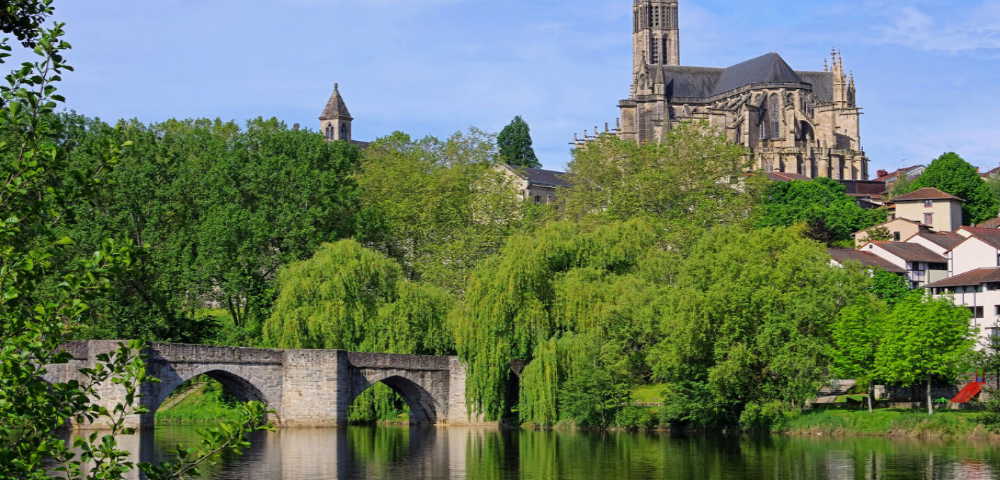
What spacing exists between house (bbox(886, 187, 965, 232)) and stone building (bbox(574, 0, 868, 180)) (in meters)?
23.6

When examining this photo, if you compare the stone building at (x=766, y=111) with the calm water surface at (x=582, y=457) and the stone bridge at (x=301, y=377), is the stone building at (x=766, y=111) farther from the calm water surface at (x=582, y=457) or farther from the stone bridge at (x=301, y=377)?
the calm water surface at (x=582, y=457)

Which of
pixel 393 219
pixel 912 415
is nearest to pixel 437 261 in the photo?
pixel 393 219

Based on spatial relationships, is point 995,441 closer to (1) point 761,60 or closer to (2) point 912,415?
(2) point 912,415

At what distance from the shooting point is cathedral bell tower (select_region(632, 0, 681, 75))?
129250mm

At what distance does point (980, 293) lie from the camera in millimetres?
56781

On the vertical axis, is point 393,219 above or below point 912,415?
above

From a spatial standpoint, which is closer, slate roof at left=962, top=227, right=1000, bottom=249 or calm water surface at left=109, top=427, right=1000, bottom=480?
calm water surface at left=109, top=427, right=1000, bottom=480

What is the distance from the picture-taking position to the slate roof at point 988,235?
6154cm

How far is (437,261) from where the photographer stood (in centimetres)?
5803

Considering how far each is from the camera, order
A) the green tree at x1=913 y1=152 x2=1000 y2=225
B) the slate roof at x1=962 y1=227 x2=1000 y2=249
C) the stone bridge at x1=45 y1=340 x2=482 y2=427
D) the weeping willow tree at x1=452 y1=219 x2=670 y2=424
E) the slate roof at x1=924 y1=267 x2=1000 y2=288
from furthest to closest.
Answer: the green tree at x1=913 y1=152 x2=1000 y2=225 → the slate roof at x1=962 y1=227 x2=1000 y2=249 → the slate roof at x1=924 y1=267 x2=1000 y2=288 → the weeping willow tree at x1=452 y1=219 x2=670 y2=424 → the stone bridge at x1=45 y1=340 x2=482 y2=427

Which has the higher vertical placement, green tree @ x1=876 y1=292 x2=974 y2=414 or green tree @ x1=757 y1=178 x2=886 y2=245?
green tree @ x1=757 y1=178 x2=886 y2=245

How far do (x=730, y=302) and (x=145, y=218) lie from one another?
2475 centimetres

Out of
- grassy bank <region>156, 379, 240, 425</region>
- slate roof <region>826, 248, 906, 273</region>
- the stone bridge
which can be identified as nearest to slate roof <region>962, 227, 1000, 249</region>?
slate roof <region>826, 248, 906, 273</region>

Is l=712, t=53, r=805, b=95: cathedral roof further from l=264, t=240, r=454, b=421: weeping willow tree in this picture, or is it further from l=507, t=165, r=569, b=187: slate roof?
l=264, t=240, r=454, b=421: weeping willow tree
